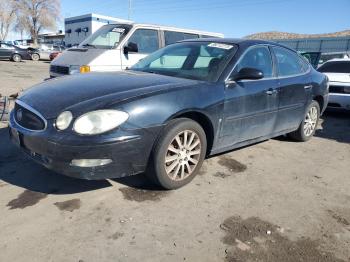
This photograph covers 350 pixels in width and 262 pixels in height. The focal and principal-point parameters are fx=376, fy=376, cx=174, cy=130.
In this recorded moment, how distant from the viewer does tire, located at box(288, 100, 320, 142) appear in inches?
235

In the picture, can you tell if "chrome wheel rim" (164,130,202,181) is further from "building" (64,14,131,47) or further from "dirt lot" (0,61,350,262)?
"building" (64,14,131,47)

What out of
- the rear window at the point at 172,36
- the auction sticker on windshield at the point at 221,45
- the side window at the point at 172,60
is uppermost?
the rear window at the point at 172,36

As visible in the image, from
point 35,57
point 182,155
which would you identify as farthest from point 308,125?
point 35,57

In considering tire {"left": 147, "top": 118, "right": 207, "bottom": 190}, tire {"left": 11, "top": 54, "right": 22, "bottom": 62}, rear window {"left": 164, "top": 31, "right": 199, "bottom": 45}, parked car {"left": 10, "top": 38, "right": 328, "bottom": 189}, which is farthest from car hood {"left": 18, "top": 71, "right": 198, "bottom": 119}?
tire {"left": 11, "top": 54, "right": 22, "bottom": 62}

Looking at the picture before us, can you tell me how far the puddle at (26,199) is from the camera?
3475 millimetres

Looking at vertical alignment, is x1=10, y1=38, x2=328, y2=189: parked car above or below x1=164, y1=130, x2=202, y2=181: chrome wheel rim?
above

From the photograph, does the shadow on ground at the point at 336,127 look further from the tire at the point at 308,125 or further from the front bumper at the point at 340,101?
the tire at the point at 308,125

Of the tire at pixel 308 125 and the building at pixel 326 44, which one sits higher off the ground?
the building at pixel 326 44

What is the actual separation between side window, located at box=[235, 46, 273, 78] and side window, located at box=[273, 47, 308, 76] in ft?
0.72

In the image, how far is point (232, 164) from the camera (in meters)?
4.83

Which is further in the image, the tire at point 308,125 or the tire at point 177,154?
the tire at point 308,125

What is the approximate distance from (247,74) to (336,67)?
5873 mm

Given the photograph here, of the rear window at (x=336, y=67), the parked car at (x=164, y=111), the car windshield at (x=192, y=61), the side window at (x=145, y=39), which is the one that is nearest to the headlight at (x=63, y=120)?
the parked car at (x=164, y=111)

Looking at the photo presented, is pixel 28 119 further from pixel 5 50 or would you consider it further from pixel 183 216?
pixel 5 50
